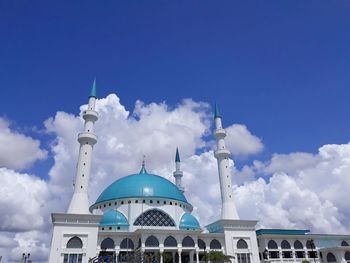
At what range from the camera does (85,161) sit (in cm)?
5238

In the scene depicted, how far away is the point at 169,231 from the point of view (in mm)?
50719

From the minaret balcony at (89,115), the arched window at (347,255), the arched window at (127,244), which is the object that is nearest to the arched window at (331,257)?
the arched window at (347,255)

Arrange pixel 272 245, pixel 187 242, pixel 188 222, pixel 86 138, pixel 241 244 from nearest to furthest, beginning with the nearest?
pixel 187 242 → pixel 86 138 → pixel 241 244 → pixel 188 222 → pixel 272 245

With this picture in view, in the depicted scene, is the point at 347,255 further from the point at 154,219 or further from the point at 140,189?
the point at 140,189

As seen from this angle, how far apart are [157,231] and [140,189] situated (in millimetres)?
11266

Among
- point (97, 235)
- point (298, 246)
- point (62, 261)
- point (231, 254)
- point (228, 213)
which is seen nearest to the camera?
point (62, 261)

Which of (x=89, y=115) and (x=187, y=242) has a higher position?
(x=89, y=115)

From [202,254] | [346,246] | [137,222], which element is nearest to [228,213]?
[202,254]

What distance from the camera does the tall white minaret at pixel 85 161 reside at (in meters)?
48.4

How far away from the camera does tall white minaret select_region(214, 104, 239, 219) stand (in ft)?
190

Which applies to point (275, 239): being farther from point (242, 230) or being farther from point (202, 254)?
point (202, 254)

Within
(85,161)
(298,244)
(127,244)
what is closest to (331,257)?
(298,244)

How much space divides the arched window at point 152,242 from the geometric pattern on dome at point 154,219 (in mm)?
6162

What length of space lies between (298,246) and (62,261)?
142 feet
